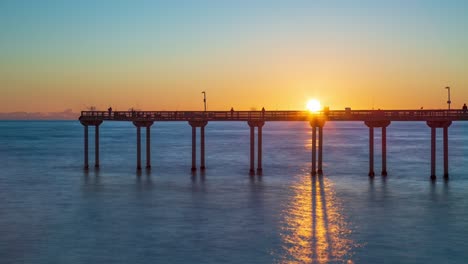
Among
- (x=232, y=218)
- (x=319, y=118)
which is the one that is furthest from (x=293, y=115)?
(x=232, y=218)

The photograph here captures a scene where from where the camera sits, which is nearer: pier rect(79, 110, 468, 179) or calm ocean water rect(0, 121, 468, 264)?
calm ocean water rect(0, 121, 468, 264)

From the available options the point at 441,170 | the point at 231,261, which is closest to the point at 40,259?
the point at 231,261

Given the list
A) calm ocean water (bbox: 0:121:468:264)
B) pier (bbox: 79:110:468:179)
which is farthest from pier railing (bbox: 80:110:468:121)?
calm ocean water (bbox: 0:121:468:264)

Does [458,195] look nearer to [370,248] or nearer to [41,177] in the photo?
[370,248]

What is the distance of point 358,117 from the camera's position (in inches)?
2156

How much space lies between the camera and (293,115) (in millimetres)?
57375

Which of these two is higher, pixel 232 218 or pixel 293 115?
pixel 293 115

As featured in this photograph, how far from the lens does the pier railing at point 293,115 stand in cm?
5278

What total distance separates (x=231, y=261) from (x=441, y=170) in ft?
146

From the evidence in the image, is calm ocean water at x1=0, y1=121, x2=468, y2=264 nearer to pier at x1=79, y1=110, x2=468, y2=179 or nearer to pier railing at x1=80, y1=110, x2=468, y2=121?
pier at x1=79, y1=110, x2=468, y2=179

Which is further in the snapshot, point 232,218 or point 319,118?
point 319,118

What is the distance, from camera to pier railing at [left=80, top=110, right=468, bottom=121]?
52781 mm

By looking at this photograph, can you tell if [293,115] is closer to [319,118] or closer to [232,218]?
[319,118]

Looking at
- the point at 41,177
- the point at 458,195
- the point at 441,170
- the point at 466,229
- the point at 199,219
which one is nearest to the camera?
the point at 466,229
